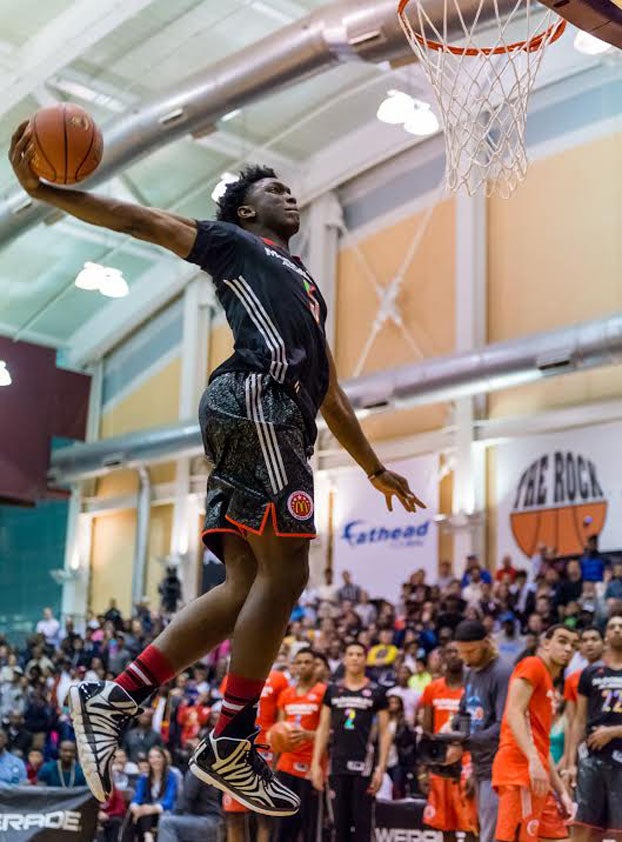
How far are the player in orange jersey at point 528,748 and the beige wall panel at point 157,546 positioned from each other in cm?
1758

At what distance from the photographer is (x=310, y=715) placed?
10.8 metres

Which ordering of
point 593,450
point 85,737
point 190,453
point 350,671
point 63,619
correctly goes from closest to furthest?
point 85,737
point 350,671
point 593,450
point 190,453
point 63,619

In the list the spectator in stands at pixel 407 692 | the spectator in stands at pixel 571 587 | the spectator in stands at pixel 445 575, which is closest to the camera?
the spectator in stands at pixel 407 692

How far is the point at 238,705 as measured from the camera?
12.9 feet

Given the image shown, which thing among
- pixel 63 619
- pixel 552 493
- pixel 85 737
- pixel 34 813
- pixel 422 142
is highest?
pixel 422 142

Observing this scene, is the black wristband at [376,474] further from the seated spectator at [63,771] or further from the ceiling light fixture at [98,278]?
the ceiling light fixture at [98,278]


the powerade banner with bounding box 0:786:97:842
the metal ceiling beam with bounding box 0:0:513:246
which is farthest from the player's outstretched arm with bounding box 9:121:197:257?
the metal ceiling beam with bounding box 0:0:513:246

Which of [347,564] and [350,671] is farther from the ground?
[347,564]

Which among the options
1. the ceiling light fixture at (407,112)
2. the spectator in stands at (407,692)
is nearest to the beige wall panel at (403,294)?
the ceiling light fixture at (407,112)

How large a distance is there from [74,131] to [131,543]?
75.3ft

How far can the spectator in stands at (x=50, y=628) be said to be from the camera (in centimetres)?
2378

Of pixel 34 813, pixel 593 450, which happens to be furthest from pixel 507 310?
pixel 34 813

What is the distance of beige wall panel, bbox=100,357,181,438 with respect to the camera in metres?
26.2

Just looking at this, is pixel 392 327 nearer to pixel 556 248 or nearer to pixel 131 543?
pixel 556 248
